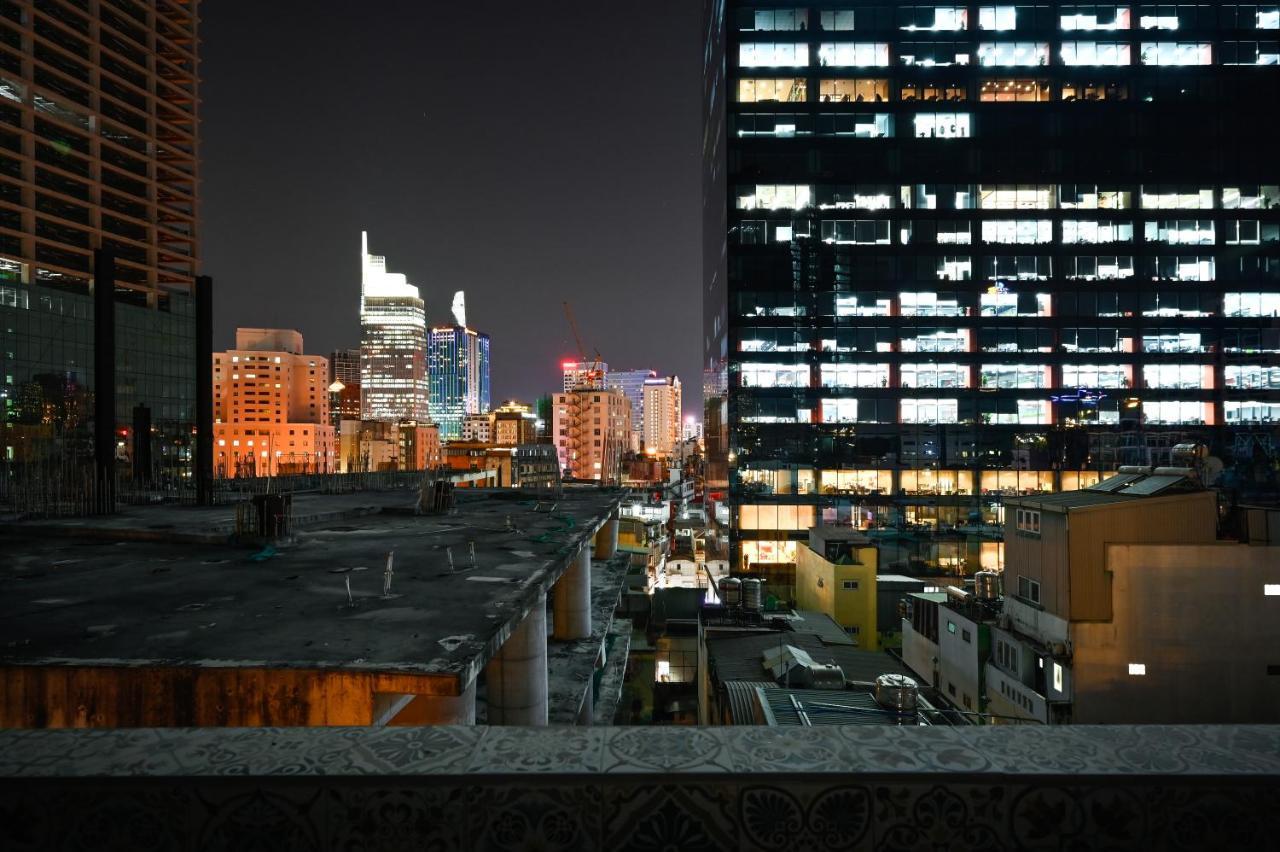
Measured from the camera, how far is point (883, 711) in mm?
17469

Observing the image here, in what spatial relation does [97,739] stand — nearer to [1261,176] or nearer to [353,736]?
[353,736]

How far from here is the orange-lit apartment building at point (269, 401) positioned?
167 m

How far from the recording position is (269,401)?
584 ft

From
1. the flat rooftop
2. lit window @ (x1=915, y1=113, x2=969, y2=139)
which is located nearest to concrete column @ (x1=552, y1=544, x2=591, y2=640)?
the flat rooftop

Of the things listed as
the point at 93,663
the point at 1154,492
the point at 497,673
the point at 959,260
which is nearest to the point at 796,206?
the point at 959,260

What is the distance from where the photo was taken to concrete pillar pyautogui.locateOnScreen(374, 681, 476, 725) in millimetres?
7816

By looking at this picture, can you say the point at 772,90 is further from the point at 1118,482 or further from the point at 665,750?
the point at 665,750

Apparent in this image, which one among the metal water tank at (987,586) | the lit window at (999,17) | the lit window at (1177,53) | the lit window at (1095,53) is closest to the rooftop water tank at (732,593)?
the metal water tank at (987,586)

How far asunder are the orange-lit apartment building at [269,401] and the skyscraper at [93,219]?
324 ft
